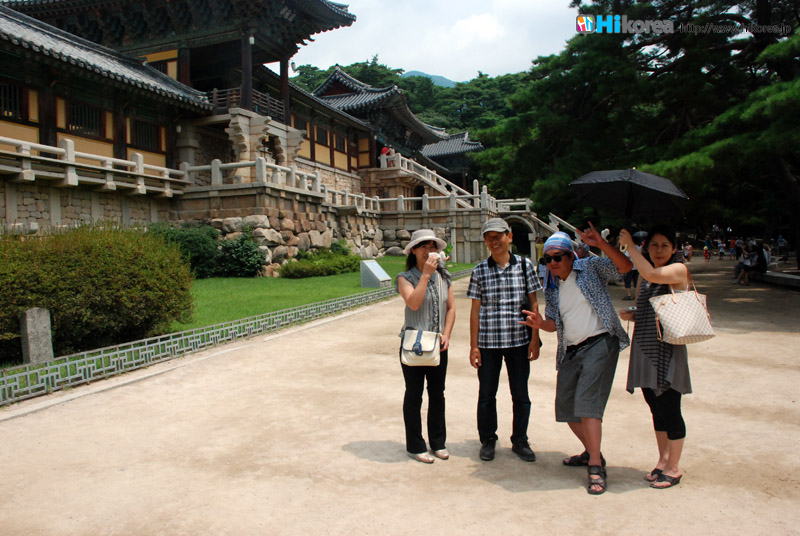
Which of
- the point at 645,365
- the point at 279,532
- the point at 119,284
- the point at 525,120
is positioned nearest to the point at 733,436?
the point at 645,365

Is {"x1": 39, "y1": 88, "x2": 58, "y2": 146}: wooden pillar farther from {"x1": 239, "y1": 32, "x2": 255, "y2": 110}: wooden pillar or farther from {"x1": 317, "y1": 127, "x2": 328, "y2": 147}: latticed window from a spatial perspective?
{"x1": 317, "y1": 127, "x2": 328, "y2": 147}: latticed window

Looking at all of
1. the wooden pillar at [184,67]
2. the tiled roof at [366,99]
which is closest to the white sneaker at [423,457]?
the wooden pillar at [184,67]

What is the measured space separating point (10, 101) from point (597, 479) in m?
16.4

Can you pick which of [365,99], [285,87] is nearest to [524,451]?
[285,87]

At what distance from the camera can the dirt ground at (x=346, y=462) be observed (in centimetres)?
308

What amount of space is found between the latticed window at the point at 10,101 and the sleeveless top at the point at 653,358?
16.1 metres

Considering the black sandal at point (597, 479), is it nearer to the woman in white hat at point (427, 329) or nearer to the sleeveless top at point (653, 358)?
the sleeveless top at point (653, 358)

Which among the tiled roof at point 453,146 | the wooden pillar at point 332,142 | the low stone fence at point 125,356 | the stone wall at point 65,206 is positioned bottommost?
the low stone fence at point 125,356

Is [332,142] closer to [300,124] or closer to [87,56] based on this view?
[300,124]

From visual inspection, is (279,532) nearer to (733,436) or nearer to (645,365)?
(645,365)

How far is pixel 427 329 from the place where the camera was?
13.0 ft

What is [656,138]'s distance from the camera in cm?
1502

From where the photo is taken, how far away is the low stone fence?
5.51 meters

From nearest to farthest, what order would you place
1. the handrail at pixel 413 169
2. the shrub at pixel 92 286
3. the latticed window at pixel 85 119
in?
the shrub at pixel 92 286 → the latticed window at pixel 85 119 → the handrail at pixel 413 169
